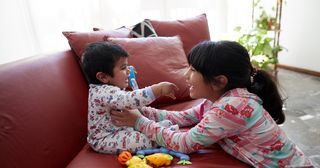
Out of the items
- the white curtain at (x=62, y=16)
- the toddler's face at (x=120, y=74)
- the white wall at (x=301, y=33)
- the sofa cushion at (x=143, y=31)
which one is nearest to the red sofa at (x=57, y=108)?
the sofa cushion at (x=143, y=31)

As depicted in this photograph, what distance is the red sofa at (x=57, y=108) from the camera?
91cm

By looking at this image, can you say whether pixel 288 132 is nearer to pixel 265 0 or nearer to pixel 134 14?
pixel 134 14

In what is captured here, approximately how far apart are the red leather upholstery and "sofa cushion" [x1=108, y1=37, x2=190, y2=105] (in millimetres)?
325

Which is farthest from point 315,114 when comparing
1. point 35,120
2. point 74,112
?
point 35,120

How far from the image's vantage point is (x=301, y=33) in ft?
10.5

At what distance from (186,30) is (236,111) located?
3.33 feet

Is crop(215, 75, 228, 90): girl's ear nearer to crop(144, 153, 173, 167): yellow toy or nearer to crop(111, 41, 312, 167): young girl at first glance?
crop(111, 41, 312, 167): young girl

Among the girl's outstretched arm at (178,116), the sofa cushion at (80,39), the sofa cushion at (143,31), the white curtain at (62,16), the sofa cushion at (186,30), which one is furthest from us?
the white curtain at (62,16)

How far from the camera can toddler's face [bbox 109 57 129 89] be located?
1101mm

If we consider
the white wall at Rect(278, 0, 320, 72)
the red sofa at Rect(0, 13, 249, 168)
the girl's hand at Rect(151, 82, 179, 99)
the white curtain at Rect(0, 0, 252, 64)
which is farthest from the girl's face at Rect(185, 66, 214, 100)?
the white wall at Rect(278, 0, 320, 72)

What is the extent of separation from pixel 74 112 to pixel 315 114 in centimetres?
194

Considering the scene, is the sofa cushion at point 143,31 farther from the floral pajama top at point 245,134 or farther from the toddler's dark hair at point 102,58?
the floral pajama top at point 245,134

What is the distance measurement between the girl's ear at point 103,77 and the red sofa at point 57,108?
194 mm

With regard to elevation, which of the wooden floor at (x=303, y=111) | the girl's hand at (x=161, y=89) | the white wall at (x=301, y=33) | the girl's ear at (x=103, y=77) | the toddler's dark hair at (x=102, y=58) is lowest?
the wooden floor at (x=303, y=111)
